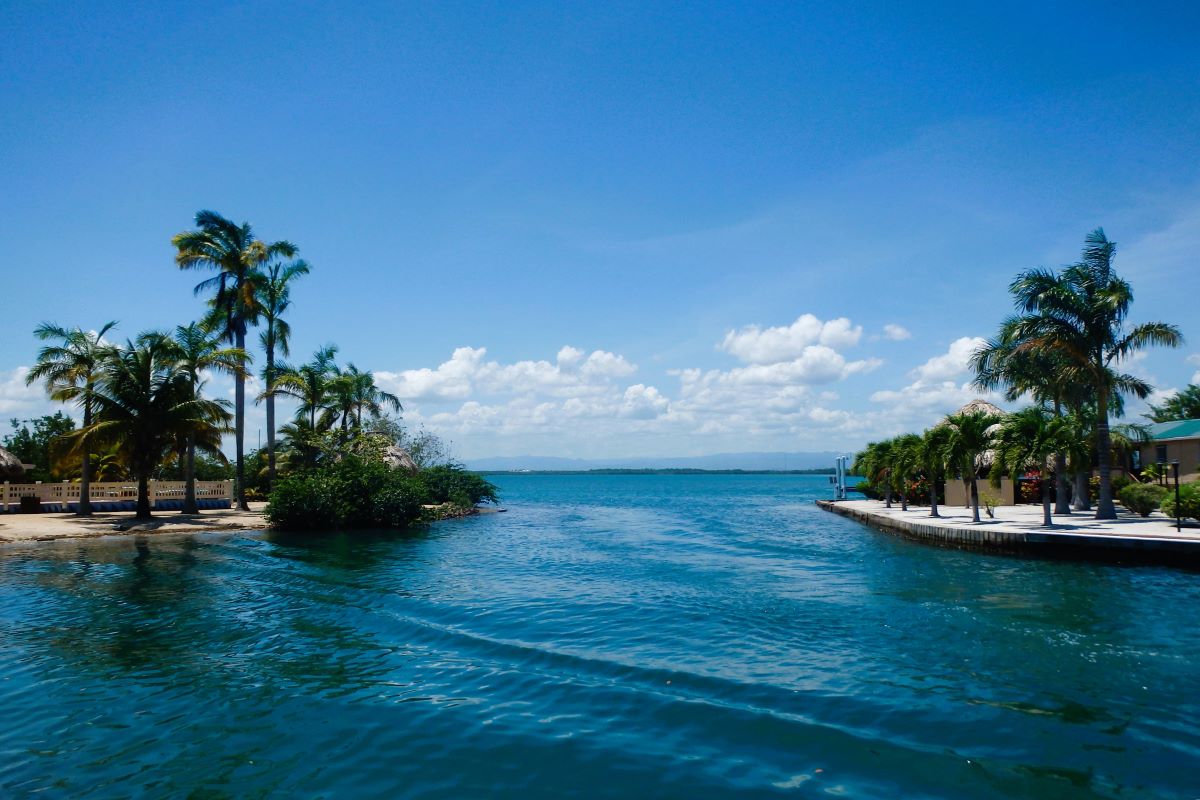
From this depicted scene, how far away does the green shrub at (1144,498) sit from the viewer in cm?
2533

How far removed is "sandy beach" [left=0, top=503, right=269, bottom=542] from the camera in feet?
86.8

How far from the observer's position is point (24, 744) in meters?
7.75

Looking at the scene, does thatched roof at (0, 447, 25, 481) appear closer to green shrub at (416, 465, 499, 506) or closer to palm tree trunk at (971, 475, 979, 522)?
green shrub at (416, 465, 499, 506)

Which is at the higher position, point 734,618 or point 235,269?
point 235,269

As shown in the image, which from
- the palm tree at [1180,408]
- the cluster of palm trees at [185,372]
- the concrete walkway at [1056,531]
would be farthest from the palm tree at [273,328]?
the palm tree at [1180,408]

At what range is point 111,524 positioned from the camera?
2923 cm

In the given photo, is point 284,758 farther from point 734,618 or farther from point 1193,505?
point 1193,505

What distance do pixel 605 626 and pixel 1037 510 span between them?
86.3 feet

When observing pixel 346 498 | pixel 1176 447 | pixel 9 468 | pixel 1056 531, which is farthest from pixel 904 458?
pixel 9 468

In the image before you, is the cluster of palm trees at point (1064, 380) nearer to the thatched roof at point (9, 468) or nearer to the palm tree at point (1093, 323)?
the palm tree at point (1093, 323)

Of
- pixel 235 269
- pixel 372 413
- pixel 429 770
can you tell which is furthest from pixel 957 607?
pixel 372 413

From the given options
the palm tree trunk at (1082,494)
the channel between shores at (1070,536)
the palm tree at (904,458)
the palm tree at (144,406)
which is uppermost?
the palm tree at (144,406)

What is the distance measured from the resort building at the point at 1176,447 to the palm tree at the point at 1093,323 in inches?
554

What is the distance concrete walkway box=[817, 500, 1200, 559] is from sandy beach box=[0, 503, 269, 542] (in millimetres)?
26556
